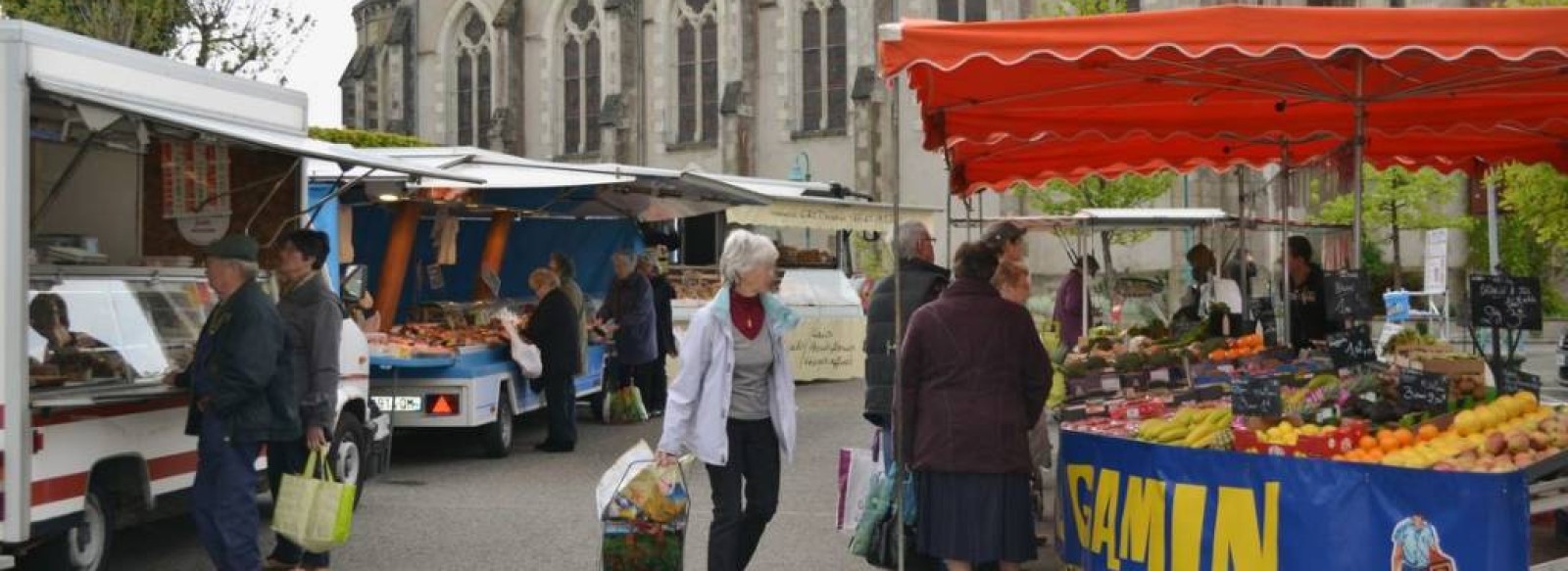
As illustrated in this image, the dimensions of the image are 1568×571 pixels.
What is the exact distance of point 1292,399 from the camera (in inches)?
285

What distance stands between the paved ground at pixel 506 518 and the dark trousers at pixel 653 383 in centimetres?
177

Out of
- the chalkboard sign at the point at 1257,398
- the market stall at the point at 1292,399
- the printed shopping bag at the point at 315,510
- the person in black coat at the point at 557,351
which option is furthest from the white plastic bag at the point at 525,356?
the chalkboard sign at the point at 1257,398

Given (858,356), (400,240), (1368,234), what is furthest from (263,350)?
(1368,234)

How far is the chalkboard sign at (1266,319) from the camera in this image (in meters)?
11.0

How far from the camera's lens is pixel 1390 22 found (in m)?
6.41

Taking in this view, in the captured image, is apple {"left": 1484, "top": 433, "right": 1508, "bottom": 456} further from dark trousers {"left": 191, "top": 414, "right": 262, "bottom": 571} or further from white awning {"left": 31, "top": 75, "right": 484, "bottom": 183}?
white awning {"left": 31, "top": 75, "right": 484, "bottom": 183}

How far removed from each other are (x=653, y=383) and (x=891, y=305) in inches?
369

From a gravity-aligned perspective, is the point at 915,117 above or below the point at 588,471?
above

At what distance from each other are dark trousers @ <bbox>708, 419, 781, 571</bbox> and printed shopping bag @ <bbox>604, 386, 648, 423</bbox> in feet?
30.1

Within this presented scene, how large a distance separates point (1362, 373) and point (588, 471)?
6.52m

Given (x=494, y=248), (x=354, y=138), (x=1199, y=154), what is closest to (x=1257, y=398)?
(x=1199, y=154)

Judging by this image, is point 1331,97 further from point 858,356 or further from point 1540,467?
point 858,356

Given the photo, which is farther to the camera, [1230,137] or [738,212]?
[738,212]

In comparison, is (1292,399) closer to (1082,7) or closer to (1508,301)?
(1508,301)
